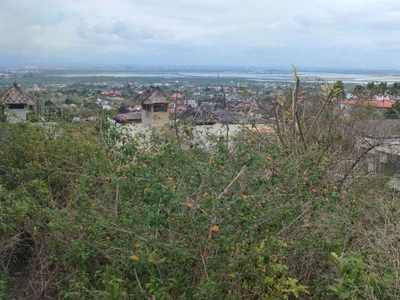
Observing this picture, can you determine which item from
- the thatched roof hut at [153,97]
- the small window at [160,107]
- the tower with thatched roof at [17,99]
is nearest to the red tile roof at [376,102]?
the small window at [160,107]

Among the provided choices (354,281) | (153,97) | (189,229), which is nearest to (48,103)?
(153,97)

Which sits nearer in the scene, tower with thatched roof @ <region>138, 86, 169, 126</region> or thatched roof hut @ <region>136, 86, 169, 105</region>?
tower with thatched roof @ <region>138, 86, 169, 126</region>

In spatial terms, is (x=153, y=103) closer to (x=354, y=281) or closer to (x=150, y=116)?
(x=150, y=116)

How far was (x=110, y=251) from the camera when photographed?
3.30 meters

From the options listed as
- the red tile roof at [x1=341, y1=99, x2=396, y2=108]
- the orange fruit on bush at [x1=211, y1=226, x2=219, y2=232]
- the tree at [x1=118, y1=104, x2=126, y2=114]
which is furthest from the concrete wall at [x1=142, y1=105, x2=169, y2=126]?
the orange fruit on bush at [x1=211, y1=226, x2=219, y2=232]

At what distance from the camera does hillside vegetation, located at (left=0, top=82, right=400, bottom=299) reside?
9.62 feet

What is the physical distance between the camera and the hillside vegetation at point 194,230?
2.93 meters

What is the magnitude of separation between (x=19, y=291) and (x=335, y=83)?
197 inches

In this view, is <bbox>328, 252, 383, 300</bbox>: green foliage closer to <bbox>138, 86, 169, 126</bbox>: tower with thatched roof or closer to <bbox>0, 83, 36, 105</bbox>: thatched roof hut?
<bbox>138, 86, 169, 126</bbox>: tower with thatched roof

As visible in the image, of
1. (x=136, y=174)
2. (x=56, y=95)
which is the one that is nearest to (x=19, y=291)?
(x=136, y=174)

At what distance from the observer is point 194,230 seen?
306 cm

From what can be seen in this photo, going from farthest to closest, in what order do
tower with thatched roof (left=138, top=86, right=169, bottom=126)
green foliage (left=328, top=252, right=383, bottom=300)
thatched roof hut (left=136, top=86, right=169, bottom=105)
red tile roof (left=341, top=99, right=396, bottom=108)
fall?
thatched roof hut (left=136, top=86, right=169, bottom=105)
tower with thatched roof (left=138, top=86, right=169, bottom=126)
red tile roof (left=341, top=99, right=396, bottom=108)
green foliage (left=328, top=252, right=383, bottom=300)

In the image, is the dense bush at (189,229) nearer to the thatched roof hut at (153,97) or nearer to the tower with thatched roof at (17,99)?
the thatched roof hut at (153,97)

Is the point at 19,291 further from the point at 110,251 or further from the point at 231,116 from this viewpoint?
the point at 231,116
